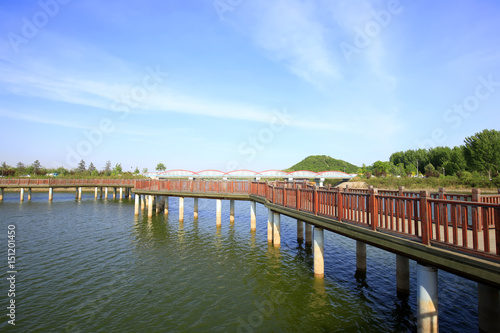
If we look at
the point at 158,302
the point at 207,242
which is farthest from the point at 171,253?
the point at 158,302

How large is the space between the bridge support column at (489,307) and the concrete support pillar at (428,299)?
1.81 meters

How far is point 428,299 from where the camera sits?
6398 mm

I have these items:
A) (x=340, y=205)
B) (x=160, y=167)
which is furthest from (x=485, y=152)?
(x=160, y=167)

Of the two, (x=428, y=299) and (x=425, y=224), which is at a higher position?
(x=425, y=224)

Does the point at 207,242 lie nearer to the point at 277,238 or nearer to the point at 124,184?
the point at 277,238

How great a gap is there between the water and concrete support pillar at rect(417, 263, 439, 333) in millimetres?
1876

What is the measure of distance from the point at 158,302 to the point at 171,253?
6.44 m

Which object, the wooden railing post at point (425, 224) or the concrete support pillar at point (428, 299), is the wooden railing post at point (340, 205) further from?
the wooden railing post at point (425, 224)

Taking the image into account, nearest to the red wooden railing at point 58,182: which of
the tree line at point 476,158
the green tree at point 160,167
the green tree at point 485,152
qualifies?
the tree line at point 476,158

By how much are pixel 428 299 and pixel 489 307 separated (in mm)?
2320

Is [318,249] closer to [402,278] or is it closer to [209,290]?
[402,278]

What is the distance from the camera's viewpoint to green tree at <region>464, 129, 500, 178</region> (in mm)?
59250

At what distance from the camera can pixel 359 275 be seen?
1228cm

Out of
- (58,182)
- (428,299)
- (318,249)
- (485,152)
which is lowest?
(318,249)
